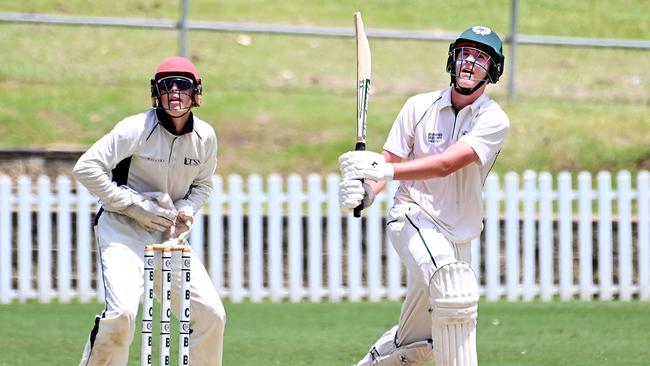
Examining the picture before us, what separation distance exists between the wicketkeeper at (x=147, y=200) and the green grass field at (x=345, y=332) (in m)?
1.88

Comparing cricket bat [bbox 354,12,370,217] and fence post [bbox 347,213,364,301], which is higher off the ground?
cricket bat [bbox 354,12,370,217]

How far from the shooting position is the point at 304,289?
11617 mm

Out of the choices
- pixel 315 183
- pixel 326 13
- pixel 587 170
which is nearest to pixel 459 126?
pixel 315 183

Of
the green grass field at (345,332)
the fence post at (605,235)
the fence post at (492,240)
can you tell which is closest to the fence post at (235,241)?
the green grass field at (345,332)

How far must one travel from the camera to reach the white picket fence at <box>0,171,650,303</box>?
37.2 ft

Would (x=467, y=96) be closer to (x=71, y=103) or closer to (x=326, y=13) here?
(x=71, y=103)

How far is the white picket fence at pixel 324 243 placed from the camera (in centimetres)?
1134

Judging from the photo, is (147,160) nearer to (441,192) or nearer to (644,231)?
(441,192)

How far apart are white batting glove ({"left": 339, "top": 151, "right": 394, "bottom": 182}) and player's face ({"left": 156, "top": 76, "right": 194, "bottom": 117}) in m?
0.83

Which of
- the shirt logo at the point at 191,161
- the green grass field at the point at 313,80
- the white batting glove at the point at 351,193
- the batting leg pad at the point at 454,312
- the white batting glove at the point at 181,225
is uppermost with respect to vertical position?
the green grass field at the point at 313,80

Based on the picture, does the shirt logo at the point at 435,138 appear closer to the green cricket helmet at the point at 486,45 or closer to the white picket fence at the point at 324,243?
the green cricket helmet at the point at 486,45

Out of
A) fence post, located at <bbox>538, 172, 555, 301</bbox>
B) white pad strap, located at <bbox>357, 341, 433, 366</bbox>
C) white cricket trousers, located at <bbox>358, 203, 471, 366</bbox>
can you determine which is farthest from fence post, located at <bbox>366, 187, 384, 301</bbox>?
white pad strap, located at <bbox>357, 341, 433, 366</bbox>

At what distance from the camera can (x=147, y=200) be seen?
20.6 feet

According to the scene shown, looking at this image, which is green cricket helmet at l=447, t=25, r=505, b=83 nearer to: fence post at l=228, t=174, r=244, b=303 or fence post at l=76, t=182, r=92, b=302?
fence post at l=228, t=174, r=244, b=303
